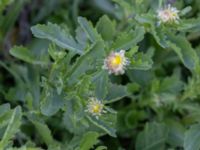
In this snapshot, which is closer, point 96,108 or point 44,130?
point 96,108

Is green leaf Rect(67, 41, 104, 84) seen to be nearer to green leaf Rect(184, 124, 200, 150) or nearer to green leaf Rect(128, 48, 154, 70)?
green leaf Rect(128, 48, 154, 70)

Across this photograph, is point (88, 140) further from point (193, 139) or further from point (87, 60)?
point (193, 139)

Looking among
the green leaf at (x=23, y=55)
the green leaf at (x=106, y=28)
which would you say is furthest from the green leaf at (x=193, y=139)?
the green leaf at (x=23, y=55)

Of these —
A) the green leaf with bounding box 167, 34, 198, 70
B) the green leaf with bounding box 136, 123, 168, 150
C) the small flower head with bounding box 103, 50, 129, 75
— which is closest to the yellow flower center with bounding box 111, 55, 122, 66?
the small flower head with bounding box 103, 50, 129, 75

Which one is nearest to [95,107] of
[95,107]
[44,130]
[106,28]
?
[95,107]

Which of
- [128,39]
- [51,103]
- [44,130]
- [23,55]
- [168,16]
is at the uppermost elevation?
[168,16]

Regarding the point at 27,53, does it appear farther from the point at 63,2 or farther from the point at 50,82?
the point at 63,2

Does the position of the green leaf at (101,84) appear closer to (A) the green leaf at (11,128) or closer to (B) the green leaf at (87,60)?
(B) the green leaf at (87,60)

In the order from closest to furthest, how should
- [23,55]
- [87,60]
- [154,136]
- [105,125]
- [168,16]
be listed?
[87,60], [105,125], [168,16], [23,55], [154,136]
